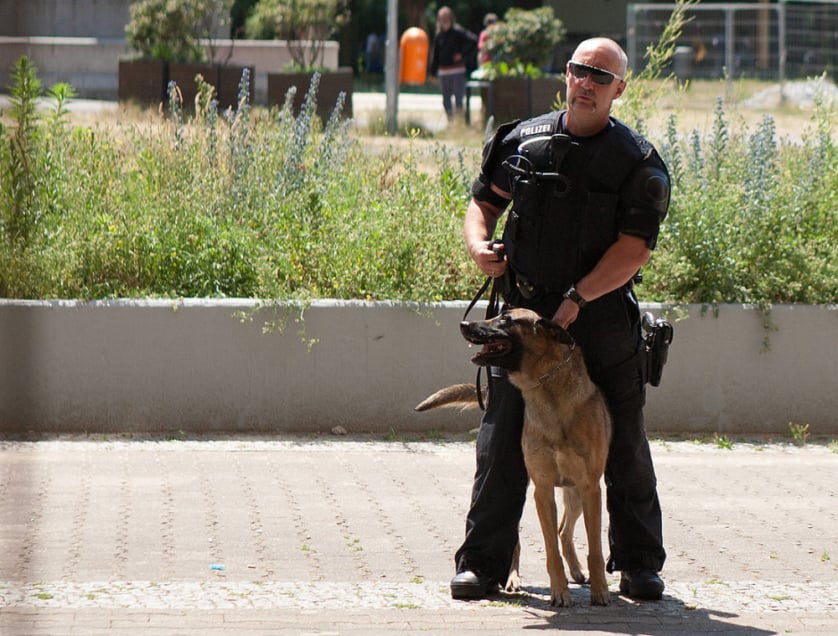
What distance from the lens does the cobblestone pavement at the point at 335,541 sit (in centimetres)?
474

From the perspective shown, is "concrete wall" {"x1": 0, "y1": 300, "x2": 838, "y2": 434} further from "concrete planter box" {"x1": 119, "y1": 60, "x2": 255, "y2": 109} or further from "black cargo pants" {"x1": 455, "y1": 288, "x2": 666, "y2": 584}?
"concrete planter box" {"x1": 119, "y1": 60, "x2": 255, "y2": 109}

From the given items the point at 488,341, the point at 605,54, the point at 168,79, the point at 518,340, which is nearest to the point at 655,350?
the point at 518,340

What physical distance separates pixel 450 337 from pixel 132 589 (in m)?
3.09

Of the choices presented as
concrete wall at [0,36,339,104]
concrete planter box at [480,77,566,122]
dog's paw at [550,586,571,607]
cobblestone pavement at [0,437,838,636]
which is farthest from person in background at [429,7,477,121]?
dog's paw at [550,586,571,607]

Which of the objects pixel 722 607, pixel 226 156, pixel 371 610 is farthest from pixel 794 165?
pixel 371 610

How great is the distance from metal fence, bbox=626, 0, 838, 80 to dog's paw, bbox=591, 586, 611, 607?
21.3m

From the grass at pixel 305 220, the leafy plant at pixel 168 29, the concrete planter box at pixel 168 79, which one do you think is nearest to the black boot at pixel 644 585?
the grass at pixel 305 220

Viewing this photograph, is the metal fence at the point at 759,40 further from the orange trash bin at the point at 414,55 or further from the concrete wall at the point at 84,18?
the concrete wall at the point at 84,18

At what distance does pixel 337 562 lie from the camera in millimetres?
5402

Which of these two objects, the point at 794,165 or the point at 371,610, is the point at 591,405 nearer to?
the point at 371,610

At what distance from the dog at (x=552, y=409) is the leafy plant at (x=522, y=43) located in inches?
641

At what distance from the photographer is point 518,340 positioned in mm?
4566

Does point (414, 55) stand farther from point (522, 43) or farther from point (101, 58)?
point (101, 58)

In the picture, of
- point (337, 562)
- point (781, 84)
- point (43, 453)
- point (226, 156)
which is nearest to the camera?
point (337, 562)
